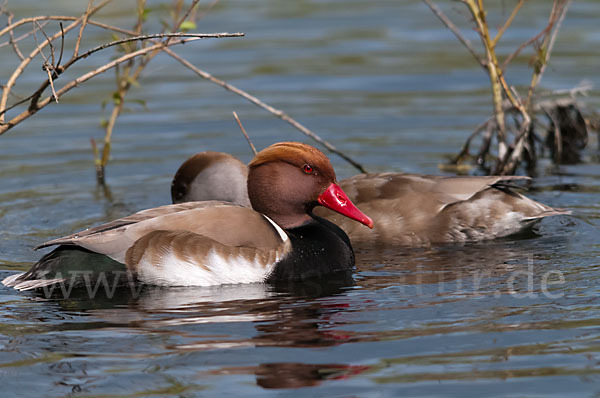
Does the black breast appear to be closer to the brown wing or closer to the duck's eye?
the brown wing

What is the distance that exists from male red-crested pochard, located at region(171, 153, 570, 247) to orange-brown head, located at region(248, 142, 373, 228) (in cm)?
68

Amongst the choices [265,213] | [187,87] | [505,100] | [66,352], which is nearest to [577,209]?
[505,100]

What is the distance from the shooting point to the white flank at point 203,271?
6957mm

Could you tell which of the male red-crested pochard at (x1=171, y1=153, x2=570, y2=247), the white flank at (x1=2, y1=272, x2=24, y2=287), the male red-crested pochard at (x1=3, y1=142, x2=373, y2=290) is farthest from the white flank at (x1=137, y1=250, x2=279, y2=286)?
the male red-crested pochard at (x1=171, y1=153, x2=570, y2=247)

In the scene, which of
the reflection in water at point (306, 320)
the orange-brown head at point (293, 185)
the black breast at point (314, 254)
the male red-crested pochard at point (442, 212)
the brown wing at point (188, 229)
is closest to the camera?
the reflection in water at point (306, 320)

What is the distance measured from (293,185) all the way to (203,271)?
1049 millimetres

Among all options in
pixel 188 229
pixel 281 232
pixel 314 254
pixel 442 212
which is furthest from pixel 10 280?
pixel 442 212

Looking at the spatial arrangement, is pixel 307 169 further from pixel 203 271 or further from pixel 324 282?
pixel 203 271

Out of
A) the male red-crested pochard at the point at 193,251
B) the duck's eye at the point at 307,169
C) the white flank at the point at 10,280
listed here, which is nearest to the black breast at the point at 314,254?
the male red-crested pochard at the point at 193,251

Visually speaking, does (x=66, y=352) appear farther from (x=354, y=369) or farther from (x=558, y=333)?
Result: (x=558, y=333)

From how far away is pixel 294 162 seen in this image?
24.9ft

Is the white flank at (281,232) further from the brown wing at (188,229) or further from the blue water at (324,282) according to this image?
the blue water at (324,282)

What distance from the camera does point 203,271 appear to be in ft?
23.0

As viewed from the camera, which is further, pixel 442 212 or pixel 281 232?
pixel 442 212
